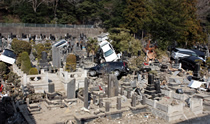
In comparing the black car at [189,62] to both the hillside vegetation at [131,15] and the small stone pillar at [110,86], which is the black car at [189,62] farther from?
the small stone pillar at [110,86]

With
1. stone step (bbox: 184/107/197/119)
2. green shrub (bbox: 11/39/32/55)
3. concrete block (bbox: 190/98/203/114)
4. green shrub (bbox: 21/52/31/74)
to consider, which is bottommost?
stone step (bbox: 184/107/197/119)

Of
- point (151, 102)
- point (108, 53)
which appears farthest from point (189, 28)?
point (151, 102)

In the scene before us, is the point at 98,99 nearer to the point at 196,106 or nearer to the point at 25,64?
the point at 196,106

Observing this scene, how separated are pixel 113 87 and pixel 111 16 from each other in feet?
96.0

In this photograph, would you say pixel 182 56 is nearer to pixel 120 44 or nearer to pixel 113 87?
pixel 120 44

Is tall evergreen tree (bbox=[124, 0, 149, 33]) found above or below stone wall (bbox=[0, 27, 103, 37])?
above

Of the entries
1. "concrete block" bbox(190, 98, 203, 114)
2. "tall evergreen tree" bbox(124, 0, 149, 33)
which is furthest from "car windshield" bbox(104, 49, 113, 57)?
"tall evergreen tree" bbox(124, 0, 149, 33)

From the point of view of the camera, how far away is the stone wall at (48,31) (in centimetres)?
3184

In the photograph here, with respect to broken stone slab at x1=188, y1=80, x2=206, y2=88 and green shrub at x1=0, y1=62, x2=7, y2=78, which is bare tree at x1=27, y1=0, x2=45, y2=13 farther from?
broken stone slab at x1=188, y1=80, x2=206, y2=88

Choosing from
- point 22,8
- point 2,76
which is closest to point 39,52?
point 2,76

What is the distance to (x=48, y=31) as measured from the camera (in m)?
35.7

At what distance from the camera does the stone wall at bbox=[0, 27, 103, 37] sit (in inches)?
1254

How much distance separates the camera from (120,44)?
27188mm

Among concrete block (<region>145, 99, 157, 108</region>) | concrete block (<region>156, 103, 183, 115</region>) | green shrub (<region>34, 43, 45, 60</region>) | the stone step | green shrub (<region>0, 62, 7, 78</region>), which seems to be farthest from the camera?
green shrub (<region>34, 43, 45, 60</region>)
